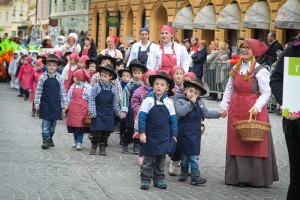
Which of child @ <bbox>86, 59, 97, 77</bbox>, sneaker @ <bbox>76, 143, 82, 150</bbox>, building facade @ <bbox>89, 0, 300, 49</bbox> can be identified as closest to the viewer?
sneaker @ <bbox>76, 143, 82, 150</bbox>

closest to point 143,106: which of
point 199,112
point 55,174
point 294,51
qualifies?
point 199,112

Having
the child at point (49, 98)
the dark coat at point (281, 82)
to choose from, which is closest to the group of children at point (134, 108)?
the child at point (49, 98)

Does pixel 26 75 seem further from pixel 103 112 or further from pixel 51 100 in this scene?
pixel 103 112

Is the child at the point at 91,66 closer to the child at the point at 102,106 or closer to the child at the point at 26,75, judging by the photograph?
the child at the point at 102,106

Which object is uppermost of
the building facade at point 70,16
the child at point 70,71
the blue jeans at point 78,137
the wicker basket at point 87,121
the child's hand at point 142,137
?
the building facade at point 70,16

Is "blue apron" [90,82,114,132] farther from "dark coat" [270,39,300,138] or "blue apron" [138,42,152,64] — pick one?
"dark coat" [270,39,300,138]

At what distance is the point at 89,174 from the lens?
1048 cm

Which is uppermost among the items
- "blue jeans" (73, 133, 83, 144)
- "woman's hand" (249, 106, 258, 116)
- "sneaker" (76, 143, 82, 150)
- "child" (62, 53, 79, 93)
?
"child" (62, 53, 79, 93)

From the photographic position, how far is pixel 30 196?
8.69m

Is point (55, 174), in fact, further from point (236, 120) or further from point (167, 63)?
point (167, 63)

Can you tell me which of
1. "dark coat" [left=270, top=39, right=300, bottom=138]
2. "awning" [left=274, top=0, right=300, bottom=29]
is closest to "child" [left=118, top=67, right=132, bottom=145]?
"dark coat" [left=270, top=39, right=300, bottom=138]

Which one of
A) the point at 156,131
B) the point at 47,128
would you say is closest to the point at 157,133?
the point at 156,131

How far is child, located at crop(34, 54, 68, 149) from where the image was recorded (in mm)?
13289

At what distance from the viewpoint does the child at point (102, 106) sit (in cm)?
1265
